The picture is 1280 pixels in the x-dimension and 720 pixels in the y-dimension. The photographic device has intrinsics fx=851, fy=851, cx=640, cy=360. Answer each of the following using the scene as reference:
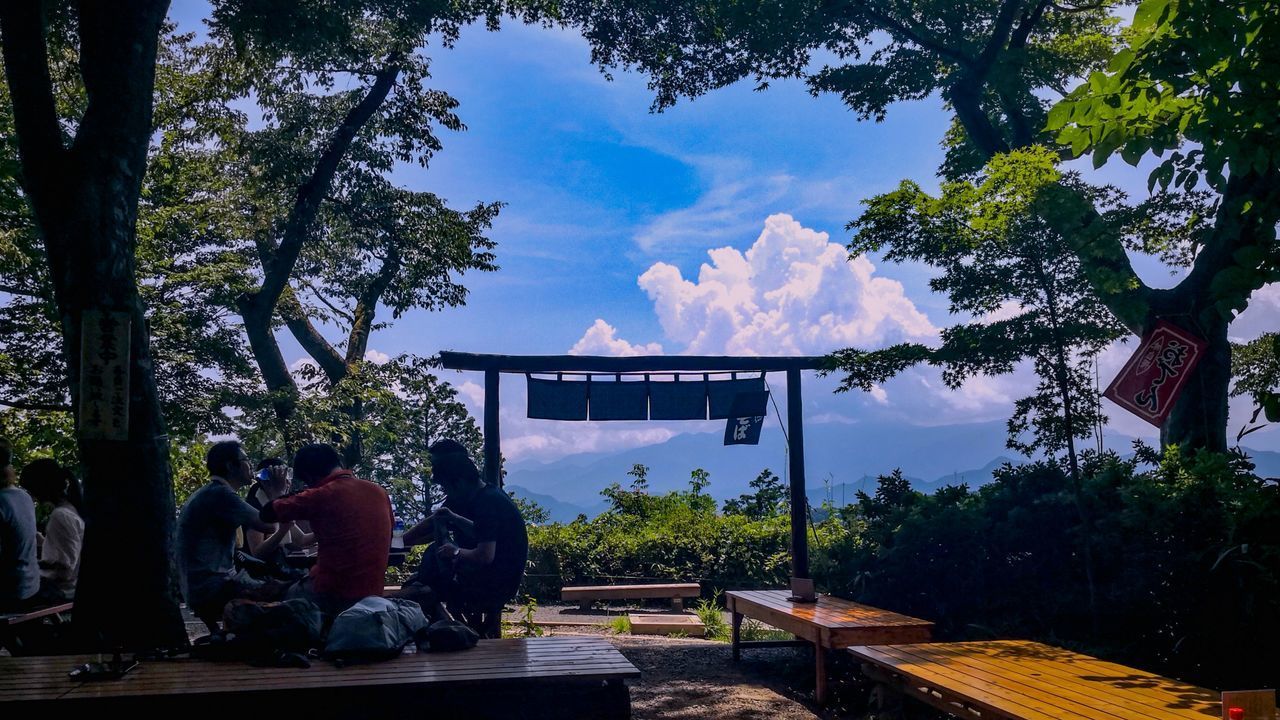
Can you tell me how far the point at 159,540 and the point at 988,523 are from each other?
7.11 meters

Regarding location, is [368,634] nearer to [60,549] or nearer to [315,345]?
[60,549]

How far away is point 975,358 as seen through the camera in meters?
8.73

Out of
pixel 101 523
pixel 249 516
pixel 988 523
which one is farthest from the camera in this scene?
pixel 988 523

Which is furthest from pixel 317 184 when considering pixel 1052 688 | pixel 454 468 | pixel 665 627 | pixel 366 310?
pixel 1052 688

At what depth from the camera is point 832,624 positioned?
21.4ft

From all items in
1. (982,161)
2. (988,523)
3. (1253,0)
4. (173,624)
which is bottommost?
(173,624)

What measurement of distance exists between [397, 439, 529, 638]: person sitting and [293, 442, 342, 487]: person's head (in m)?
0.87

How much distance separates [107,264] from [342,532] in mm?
3066

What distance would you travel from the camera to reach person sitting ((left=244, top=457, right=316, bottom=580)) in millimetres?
5758

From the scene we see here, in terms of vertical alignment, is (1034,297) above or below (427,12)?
below

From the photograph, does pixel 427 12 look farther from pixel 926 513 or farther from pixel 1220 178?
pixel 1220 178

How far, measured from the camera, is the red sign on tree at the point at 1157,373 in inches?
354

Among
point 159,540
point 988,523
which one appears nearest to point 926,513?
point 988,523

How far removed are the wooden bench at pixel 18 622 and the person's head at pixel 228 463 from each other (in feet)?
6.73
